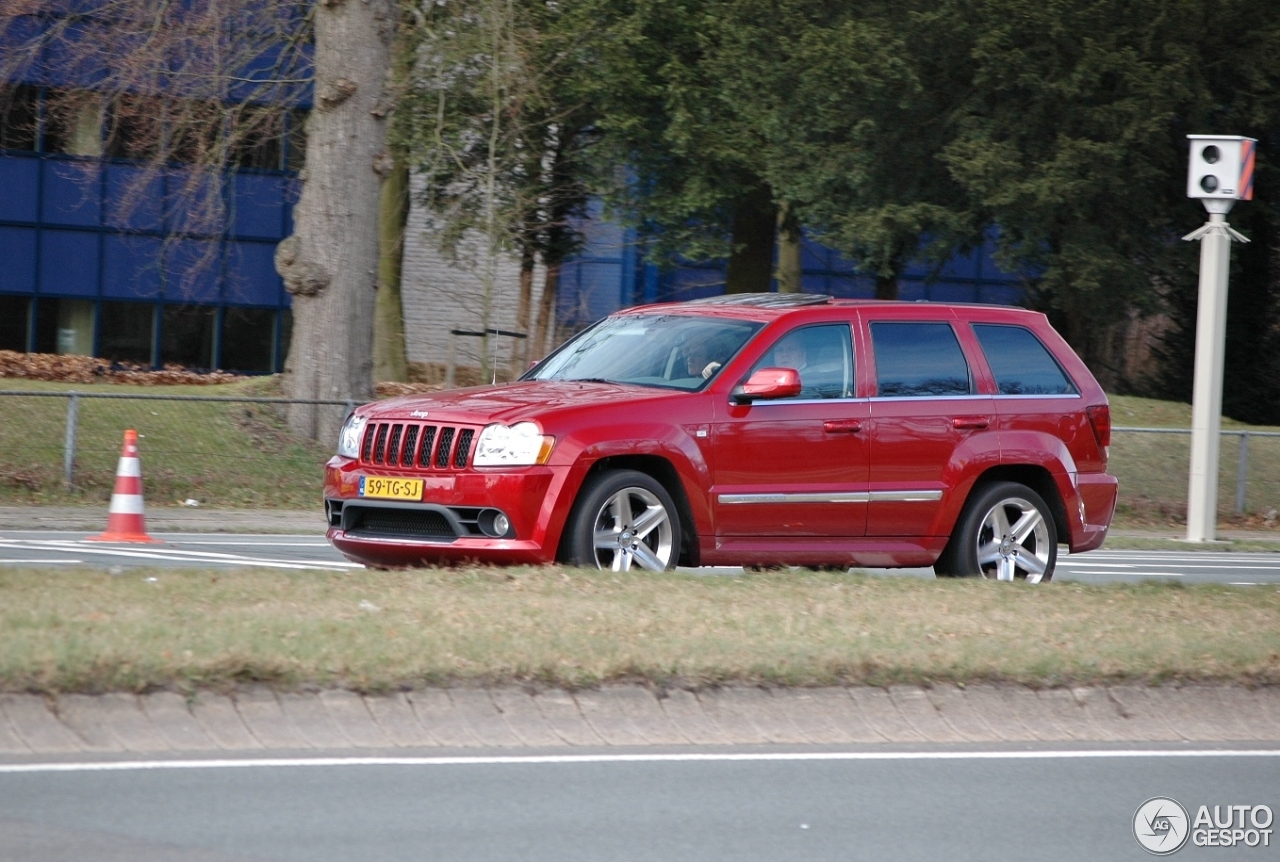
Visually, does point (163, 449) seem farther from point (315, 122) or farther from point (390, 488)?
point (390, 488)

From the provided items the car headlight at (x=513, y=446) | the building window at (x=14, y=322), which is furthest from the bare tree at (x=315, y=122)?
the building window at (x=14, y=322)

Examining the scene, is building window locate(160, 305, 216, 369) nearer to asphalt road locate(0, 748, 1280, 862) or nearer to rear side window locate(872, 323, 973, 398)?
rear side window locate(872, 323, 973, 398)

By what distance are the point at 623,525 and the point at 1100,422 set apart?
3641 millimetres

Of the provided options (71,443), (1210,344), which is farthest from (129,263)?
(1210,344)

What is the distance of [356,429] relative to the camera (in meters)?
10.4

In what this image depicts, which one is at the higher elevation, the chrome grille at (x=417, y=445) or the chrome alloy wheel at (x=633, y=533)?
the chrome grille at (x=417, y=445)

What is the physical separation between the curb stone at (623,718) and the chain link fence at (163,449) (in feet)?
41.1

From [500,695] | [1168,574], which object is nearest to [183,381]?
[1168,574]

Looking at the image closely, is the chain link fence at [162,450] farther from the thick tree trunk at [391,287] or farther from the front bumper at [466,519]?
the thick tree trunk at [391,287]

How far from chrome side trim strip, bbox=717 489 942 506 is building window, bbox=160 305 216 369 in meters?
28.7

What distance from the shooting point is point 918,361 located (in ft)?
36.6

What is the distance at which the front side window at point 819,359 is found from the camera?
1072 centimetres

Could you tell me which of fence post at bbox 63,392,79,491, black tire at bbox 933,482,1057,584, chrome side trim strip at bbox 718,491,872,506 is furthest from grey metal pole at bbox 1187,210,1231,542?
fence post at bbox 63,392,79,491

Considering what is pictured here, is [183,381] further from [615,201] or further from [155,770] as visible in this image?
[155,770]
